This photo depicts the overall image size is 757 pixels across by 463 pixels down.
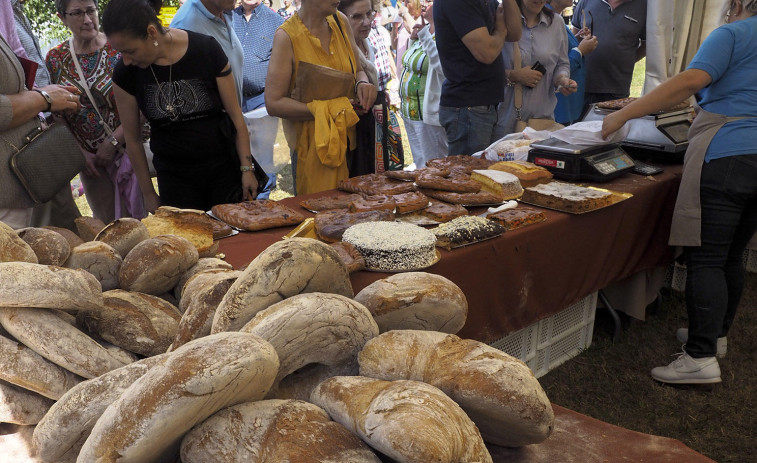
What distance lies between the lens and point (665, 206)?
135 inches

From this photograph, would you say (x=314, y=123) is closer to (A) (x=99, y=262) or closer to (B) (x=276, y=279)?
(A) (x=99, y=262)

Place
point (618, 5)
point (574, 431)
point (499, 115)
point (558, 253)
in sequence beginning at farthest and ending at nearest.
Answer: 1. point (618, 5)
2. point (499, 115)
3. point (558, 253)
4. point (574, 431)

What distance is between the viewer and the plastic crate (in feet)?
10.0

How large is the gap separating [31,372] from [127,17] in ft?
7.24

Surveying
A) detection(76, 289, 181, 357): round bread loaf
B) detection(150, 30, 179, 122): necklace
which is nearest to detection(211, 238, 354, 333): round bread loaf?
detection(76, 289, 181, 357): round bread loaf

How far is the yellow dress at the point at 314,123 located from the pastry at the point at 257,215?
100 centimetres

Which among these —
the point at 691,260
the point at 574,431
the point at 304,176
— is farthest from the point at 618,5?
the point at 574,431

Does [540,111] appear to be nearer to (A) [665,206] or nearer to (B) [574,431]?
(A) [665,206]

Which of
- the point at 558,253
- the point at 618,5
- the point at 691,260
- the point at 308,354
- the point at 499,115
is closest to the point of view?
the point at 308,354

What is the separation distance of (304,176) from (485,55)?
146cm

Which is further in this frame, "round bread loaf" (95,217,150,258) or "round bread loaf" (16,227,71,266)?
"round bread loaf" (95,217,150,258)

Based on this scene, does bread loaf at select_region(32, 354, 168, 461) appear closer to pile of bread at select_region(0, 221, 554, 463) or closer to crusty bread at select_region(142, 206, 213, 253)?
pile of bread at select_region(0, 221, 554, 463)

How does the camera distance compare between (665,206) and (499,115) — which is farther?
(499,115)

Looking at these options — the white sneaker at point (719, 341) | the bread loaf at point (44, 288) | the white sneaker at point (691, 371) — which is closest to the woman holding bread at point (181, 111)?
the bread loaf at point (44, 288)
